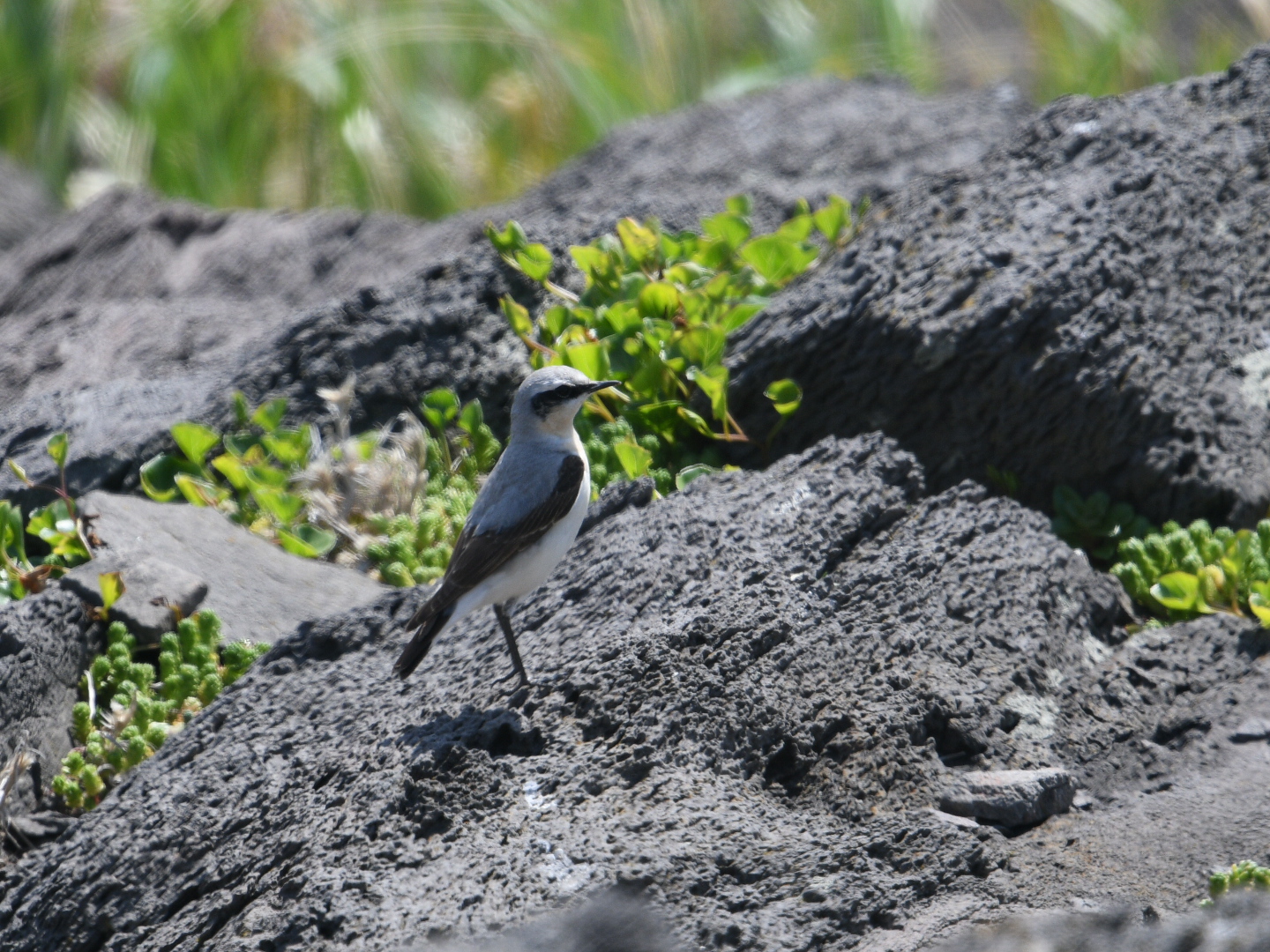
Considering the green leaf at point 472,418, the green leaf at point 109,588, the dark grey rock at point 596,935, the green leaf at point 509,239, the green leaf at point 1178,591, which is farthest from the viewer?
the green leaf at point 509,239

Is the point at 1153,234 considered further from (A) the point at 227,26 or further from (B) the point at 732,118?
(A) the point at 227,26

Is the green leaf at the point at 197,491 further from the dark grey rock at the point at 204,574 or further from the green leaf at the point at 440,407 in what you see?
the green leaf at the point at 440,407

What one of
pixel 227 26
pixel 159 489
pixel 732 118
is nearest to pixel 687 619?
pixel 159 489

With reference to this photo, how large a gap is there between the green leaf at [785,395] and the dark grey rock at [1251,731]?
2022mm

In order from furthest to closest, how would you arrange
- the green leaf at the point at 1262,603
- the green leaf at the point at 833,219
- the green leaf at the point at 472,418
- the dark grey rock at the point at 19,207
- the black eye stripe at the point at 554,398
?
the dark grey rock at the point at 19,207, the green leaf at the point at 833,219, the green leaf at the point at 472,418, the black eye stripe at the point at 554,398, the green leaf at the point at 1262,603

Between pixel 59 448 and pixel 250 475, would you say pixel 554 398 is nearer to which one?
pixel 250 475

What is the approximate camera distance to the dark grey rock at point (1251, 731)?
380 cm

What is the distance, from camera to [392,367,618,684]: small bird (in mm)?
3951

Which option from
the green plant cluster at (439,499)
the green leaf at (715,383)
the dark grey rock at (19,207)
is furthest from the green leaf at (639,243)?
the dark grey rock at (19,207)

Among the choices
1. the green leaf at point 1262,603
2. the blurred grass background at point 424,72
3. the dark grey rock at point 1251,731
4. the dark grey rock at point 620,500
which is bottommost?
the dark grey rock at point 1251,731

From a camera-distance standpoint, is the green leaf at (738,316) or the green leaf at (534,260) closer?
the green leaf at (738,316)

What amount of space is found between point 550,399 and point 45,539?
7.82ft

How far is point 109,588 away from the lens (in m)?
4.61

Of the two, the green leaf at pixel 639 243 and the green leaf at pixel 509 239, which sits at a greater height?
the green leaf at pixel 509 239
